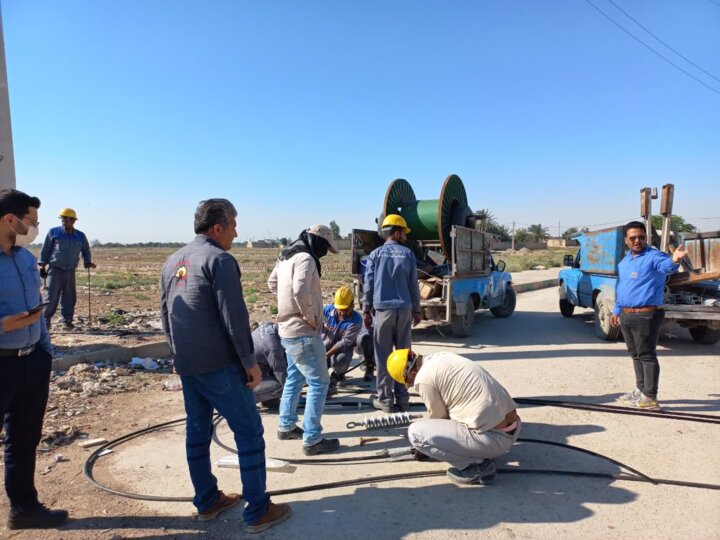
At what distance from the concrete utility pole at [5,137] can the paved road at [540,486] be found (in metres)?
4.44

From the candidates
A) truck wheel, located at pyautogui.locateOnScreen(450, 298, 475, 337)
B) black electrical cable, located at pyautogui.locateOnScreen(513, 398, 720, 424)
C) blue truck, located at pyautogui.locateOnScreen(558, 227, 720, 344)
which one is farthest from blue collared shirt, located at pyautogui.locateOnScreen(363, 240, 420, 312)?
blue truck, located at pyautogui.locateOnScreen(558, 227, 720, 344)

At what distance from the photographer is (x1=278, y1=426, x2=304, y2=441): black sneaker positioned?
4512 millimetres

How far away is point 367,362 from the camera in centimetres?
675

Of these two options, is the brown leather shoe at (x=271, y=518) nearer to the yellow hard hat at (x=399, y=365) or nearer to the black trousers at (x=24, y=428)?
the yellow hard hat at (x=399, y=365)

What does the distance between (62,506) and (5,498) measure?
0.47m

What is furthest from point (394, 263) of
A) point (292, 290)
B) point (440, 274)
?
point (440, 274)

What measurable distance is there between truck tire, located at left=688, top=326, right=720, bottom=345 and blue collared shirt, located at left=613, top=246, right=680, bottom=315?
464 cm

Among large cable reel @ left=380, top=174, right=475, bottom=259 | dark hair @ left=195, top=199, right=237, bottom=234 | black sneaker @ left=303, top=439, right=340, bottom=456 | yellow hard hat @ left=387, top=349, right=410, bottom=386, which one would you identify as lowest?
black sneaker @ left=303, top=439, right=340, bottom=456

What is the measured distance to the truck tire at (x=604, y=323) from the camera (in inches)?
354

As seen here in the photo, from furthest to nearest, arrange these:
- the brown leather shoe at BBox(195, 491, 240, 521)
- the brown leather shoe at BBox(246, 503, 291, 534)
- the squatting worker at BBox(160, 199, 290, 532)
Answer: the brown leather shoe at BBox(195, 491, 240, 521)
the brown leather shoe at BBox(246, 503, 291, 534)
the squatting worker at BBox(160, 199, 290, 532)

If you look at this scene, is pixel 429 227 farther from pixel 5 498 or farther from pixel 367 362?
pixel 5 498

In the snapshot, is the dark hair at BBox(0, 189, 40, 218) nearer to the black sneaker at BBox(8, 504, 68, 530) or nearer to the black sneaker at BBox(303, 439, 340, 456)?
the black sneaker at BBox(8, 504, 68, 530)

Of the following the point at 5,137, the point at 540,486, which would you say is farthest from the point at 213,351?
the point at 5,137

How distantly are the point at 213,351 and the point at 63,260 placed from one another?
7.49 metres
